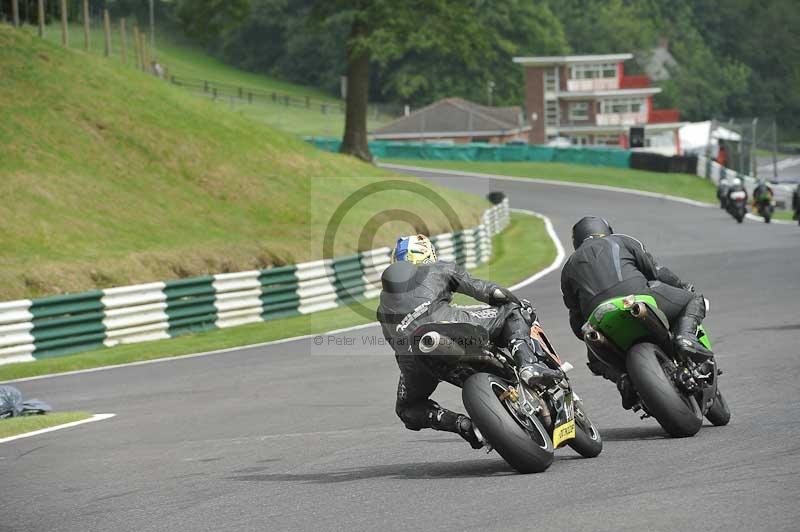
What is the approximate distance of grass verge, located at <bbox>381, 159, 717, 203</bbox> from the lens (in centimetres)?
5434

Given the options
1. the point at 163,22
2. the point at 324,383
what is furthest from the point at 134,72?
the point at 163,22

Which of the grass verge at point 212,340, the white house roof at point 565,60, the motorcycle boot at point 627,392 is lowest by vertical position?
the grass verge at point 212,340

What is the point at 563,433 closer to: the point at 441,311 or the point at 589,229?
the point at 441,311

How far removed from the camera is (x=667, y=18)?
526 feet

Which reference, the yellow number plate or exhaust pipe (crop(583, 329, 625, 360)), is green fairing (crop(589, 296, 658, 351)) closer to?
exhaust pipe (crop(583, 329, 625, 360))

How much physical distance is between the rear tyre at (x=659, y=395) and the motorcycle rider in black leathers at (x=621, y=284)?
0.97 feet

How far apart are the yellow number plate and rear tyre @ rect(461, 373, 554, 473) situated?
0.11m

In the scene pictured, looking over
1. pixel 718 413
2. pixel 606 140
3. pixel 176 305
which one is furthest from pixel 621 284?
pixel 606 140

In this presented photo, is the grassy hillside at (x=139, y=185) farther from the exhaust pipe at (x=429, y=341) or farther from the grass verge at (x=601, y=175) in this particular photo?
A: the grass verge at (x=601, y=175)

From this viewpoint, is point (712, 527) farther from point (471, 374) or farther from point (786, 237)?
point (786, 237)

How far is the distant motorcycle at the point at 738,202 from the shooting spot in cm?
3753

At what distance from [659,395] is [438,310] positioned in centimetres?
174

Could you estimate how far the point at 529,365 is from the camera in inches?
299

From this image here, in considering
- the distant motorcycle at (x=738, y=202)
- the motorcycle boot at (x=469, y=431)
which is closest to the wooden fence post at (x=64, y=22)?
the distant motorcycle at (x=738, y=202)
